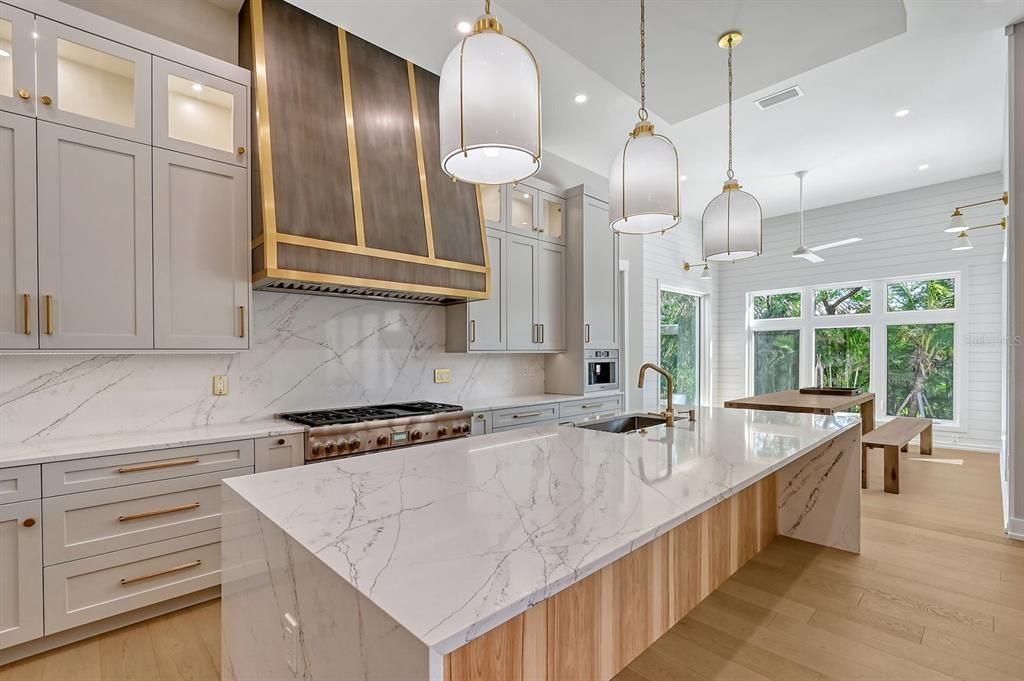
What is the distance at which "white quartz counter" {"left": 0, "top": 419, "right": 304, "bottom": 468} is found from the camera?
1.95 m

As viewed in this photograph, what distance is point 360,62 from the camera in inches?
116

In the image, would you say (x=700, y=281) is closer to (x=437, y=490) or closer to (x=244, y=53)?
(x=244, y=53)

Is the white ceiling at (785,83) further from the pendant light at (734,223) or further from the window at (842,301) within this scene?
the window at (842,301)

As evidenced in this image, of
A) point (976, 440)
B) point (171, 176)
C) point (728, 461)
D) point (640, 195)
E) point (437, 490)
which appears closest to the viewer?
point (437, 490)

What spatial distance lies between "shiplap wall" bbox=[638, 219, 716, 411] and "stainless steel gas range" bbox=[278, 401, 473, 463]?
273 centimetres

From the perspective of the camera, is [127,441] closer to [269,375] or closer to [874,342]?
[269,375]

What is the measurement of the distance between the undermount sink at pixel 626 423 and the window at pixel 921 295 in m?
5.47

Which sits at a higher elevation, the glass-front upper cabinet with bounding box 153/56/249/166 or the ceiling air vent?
the ceiling air vent

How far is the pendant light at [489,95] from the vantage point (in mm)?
1376

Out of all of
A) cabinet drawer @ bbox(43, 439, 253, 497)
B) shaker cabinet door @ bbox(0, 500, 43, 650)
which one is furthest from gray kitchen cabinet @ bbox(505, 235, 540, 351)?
shaker cabinet door @ bbox(0, 500, 43, 650)

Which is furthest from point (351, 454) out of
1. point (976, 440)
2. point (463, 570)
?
point (976, 440)

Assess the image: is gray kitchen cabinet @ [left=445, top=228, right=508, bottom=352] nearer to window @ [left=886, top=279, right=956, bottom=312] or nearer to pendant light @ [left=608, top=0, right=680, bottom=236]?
pendant light @ [left=608, top=0, right=680, bottom=236]

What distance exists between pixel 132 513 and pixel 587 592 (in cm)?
206

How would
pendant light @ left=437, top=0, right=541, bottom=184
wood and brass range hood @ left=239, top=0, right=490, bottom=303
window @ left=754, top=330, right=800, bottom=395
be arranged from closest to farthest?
1. pendant light @ left=437, top=0, right=541, bottom=184
2. wood and brass range hood @ left=239, top=0, right=490, bottom=303
3. window @ left=754, top=330, right=800, bottom=395
